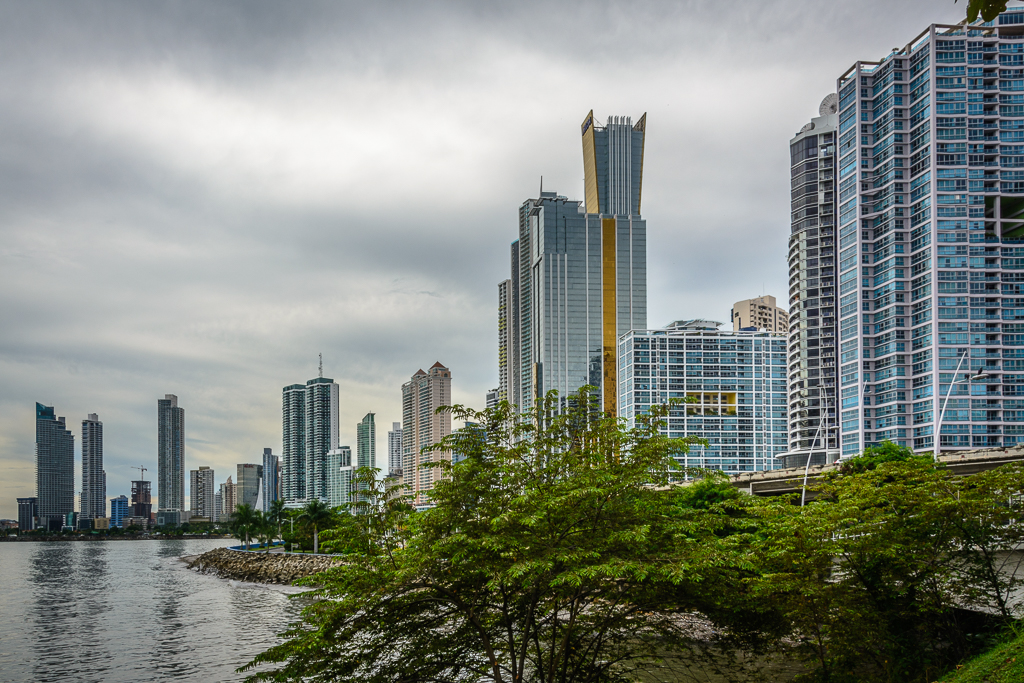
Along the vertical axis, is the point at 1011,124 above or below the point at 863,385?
above

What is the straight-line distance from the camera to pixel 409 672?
17.7 m

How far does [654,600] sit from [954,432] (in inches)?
3718

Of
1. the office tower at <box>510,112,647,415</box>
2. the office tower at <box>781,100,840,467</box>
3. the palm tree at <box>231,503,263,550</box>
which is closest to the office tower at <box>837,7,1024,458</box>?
the office tower at <box>781,100,840,467</box>

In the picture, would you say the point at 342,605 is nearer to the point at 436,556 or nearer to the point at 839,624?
the point at 436,556

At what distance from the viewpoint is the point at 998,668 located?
15508mm

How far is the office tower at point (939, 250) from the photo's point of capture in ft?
322

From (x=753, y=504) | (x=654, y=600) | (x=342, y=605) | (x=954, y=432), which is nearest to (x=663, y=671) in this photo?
(x=753, y=504)

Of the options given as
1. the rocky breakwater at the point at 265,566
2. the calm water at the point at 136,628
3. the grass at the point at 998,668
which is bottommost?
the rocky breakwater at the point at 265,566

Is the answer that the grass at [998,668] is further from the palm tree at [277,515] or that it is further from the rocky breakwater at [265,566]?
the palm tree at [277,515]

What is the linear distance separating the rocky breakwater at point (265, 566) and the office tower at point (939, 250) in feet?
234

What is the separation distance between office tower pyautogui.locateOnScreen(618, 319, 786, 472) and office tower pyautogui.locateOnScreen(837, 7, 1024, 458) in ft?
164

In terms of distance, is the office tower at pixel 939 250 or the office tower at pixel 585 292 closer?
the office tower at pixel 939 250

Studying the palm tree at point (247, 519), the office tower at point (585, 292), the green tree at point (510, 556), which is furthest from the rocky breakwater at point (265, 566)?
the office tower at point (585, 292)

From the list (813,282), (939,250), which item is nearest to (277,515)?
(813,282)
